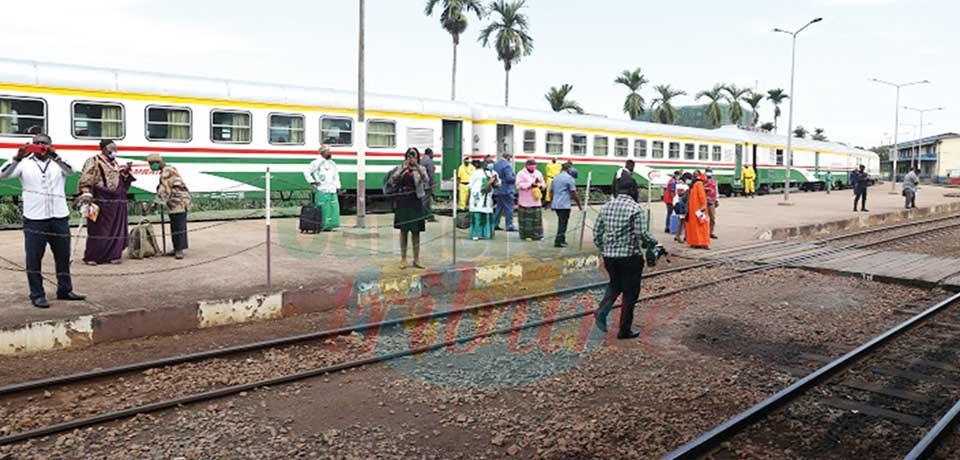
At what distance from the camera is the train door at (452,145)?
20766 mm

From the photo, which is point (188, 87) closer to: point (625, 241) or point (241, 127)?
point (241, 127)

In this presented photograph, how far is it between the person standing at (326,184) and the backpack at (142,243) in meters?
3.52

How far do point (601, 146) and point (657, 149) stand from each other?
423 cm

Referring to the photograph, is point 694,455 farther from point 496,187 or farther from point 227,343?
point 496,187

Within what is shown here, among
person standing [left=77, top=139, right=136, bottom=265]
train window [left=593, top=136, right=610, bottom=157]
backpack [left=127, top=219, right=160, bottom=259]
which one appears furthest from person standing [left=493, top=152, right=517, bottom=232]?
train window [left=593, top=136, right=610, bottom=157]

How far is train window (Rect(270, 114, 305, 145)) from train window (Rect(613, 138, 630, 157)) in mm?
12985

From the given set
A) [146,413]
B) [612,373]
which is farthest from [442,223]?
[146,413]

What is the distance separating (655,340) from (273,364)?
379cm

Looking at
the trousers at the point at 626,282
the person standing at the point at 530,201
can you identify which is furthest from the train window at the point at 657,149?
the trousers at the point at 626,282

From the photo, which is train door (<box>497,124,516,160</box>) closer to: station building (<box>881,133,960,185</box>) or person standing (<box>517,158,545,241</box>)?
person standing (<box>517,158,545,241</box>)

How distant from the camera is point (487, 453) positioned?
4805mm

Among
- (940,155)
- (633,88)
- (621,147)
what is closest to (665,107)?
(633,88)

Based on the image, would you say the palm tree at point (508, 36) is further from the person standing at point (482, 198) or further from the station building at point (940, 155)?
the station building at point (940, 155)

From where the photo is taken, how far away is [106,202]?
9.77 m
